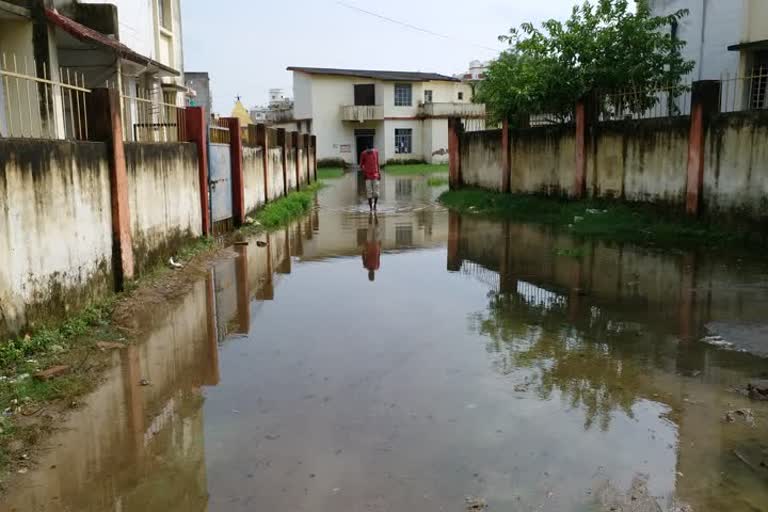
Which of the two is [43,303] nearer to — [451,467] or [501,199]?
[451,467]

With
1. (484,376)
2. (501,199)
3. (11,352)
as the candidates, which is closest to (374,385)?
(484,376)

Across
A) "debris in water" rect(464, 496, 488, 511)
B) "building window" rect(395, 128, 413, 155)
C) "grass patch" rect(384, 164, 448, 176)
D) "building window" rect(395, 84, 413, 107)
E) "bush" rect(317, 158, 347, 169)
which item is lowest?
"debris in water" rect(464, 496, 488, 511)

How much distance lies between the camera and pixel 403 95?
162 feet

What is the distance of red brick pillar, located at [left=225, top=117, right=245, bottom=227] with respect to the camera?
48.1ft

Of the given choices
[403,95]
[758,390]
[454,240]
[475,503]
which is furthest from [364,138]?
[475,503]

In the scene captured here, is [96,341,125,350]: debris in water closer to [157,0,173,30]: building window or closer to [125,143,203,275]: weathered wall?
[125,143,203,275]: weathered wall

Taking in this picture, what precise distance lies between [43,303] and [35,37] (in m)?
9.68

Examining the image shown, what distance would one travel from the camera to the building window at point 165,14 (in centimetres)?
2211

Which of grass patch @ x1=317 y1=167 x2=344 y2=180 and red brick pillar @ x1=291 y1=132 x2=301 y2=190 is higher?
red brick pillar @ x1=291 y1=132 x2=301 y2=190

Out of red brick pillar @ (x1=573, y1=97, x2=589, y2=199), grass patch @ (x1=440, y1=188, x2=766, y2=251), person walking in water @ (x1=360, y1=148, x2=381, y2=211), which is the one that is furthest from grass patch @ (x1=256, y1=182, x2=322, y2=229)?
red brick pillar @ (x1=573, y1=97, x2=589, y2=199)

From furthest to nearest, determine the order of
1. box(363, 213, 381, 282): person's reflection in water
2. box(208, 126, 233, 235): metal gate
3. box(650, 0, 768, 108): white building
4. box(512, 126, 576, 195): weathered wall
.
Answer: box(650, 0, 768, 108): white building < box(512, 126, 576, 195): weathered wall < box(208, 126, 233, 235): metal gate < box(363, 213, 381, 282): person's reflection in water

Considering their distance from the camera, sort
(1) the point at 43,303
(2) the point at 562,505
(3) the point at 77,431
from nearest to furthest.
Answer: (2) the point at 562,505, (3) the point at 77,431, (1) the point at 43,303

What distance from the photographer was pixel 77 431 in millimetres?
4508

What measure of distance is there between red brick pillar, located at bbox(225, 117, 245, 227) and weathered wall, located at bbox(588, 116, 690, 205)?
25.5 ft
